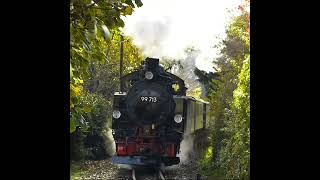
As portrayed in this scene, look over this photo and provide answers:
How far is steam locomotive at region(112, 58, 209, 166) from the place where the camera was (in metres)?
12.2

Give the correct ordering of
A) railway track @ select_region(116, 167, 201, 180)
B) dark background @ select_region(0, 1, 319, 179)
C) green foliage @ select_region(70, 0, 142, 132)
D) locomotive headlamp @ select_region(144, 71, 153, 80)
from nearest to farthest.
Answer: dark background @ select_region(0, 1, 319, 179) < green foliage @ select_region(70, 0, 142, 132) < railway track @ select_region(116, 167, 201, 180) < locomotive headlamp @ select_region(144, 71, 153, 80)

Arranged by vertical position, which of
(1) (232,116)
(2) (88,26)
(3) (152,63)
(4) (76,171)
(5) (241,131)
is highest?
(3) (152,63)

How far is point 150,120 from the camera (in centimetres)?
1246

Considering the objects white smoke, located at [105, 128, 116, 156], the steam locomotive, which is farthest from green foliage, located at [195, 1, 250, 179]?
white smoke, located at [105, 128, 116, 156]

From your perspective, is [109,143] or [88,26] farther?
[109,143]

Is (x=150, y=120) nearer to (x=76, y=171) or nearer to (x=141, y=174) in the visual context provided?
(x=141, y=174)

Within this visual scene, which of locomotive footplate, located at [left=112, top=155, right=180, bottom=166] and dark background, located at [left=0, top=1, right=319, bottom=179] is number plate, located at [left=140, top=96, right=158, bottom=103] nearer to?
locomotive footplate, located at [left=112, top=155, right=180, bottom=166]

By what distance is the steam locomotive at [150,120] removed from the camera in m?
12.2

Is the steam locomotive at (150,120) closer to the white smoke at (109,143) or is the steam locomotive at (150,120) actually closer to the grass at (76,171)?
the grass at (76,171)

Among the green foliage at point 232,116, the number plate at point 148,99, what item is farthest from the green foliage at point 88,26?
the number plate at point 148,99
